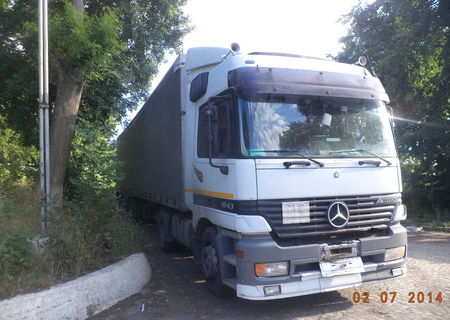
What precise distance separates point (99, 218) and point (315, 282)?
3.67 metres

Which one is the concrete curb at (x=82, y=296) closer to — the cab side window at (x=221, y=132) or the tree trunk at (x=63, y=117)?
the cab side window at (x=221, y=132)

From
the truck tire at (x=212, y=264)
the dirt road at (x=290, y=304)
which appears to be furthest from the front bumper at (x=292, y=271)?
the truck tire at (x=212, y=264)

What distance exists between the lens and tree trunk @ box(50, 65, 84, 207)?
24.2 ft

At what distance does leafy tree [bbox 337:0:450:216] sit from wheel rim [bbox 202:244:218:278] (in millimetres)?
9739

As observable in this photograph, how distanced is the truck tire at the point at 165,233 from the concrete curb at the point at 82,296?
80.9 inches

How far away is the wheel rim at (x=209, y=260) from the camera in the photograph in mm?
4863

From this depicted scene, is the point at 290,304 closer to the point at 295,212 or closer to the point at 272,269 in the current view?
the point at 272,269

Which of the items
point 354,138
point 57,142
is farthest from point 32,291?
point 354,138

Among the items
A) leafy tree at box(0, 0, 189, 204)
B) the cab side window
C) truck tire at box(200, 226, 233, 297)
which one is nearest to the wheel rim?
truck tire at box(200, 226, 233, 297)

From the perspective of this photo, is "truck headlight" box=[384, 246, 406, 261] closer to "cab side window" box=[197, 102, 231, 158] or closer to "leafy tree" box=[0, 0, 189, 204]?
"cab side window" box=[197, 102, 231, 158]

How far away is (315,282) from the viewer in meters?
4.18

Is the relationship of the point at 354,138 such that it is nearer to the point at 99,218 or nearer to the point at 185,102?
the point at 185,102

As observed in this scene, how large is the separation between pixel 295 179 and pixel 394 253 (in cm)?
163
